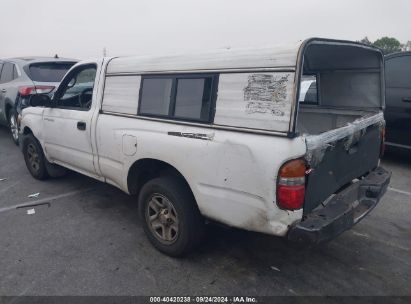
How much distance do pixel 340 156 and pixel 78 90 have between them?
3386 mm

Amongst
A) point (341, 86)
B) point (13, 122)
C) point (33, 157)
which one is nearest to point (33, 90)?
point (13, 122)

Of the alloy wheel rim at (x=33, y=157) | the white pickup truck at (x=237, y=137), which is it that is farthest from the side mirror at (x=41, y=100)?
the alloy wheel rim at (x=33, y=157)

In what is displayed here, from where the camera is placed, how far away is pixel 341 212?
2.69m

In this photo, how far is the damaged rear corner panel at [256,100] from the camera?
234 centimetres

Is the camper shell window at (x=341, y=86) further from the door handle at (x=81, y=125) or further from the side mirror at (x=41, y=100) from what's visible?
the side mirror at (x=41, y=100)

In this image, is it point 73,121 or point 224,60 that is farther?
point 73,121

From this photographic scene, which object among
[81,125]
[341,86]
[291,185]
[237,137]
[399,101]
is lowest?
[291,185]

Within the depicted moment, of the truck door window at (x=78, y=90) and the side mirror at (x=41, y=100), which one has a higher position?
the truck door window at (x=78, y=90)

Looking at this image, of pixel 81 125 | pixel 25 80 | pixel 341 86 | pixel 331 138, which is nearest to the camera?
Result: pixel 331 138

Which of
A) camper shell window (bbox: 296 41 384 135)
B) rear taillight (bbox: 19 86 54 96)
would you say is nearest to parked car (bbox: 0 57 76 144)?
rear taillight (bbox: 19 86 54 96)

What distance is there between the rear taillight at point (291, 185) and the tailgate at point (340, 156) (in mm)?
82

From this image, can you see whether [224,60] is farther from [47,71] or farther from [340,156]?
[47,71]

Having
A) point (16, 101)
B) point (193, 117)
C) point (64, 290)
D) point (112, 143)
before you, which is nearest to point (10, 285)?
point (64, 290)

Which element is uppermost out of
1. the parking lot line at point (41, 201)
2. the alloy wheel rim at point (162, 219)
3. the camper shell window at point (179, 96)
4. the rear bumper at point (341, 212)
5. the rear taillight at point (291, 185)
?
the camper shell window at point (179, 96)
